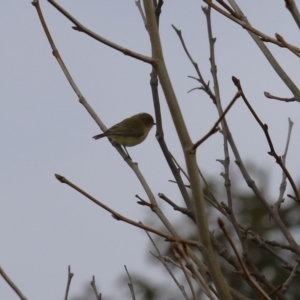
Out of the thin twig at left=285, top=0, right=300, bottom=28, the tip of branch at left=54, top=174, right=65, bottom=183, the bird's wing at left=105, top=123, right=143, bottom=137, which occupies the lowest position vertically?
the tip of branch at left=54, top=174, right=65, bottom=183

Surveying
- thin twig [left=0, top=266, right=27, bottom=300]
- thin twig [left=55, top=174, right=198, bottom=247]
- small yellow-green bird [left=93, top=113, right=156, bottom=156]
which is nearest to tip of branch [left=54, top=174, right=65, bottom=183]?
thin twig [left=55, top=174, right=198, bottom=247]

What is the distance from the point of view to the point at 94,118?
132 inches

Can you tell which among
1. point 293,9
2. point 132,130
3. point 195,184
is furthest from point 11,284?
point 132,130

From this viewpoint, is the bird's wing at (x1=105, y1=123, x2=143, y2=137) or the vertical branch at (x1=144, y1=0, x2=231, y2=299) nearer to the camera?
the vertical branch at (x1=144, y1=0, x2=231, y2=299)

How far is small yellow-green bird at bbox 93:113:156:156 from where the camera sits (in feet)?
23.1

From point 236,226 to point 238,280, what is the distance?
281 inches

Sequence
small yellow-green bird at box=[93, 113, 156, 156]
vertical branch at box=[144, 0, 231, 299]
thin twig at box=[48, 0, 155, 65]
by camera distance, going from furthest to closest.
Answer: small yellow-green bird at box=[93, 113, 156, 156], thin twig at box=[48, 0, 155, 65], vertical branch at box=[144, 0, 231, 299]

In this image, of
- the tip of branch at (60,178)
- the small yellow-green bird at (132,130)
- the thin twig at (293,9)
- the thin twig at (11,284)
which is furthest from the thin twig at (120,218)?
the small yellow-green bird at (132,130)

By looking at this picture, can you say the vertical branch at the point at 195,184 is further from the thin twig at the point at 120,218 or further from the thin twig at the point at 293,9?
the thin twig at the point at 293,9

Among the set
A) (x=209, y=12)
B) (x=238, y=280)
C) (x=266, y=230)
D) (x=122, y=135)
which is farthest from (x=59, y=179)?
(x=266, y=230)

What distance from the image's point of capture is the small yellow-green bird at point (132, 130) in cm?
705

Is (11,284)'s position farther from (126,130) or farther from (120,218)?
(126,130)

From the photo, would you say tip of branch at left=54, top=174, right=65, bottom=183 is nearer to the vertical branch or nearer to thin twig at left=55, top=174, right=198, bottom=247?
thin twig at left=55, top=174, right=198, bottom=247

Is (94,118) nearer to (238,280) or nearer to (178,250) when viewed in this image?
(178,250)
